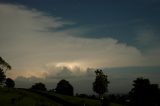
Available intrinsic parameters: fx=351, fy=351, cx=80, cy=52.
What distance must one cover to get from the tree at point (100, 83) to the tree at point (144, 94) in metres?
9.39

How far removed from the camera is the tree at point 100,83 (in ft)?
394

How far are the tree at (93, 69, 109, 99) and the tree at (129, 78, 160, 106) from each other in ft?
30.8

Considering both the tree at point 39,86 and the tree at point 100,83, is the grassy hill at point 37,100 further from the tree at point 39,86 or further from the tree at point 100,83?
the tree at point 39,86

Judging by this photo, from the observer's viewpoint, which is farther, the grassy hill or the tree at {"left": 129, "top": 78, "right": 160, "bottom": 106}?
the tree at {"left": 129, "top": 78, "right": 160, "bottom": 106}

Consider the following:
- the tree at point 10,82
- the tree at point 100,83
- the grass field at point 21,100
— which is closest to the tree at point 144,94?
the tree at point 100,83

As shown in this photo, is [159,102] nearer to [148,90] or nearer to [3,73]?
[148,90]

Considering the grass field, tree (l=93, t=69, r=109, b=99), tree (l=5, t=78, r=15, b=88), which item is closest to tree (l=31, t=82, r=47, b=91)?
tree (l=5, t=78, r=15, b=88)

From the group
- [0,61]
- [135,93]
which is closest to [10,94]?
[0,61]

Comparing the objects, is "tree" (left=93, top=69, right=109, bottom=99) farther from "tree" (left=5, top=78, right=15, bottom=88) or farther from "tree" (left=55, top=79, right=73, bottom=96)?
"tree" (left=5, top=78, right=15, bottom=88)

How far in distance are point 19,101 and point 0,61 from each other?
37.4m

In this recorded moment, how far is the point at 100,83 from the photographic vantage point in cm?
12006

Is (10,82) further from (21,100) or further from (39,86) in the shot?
(21,100)

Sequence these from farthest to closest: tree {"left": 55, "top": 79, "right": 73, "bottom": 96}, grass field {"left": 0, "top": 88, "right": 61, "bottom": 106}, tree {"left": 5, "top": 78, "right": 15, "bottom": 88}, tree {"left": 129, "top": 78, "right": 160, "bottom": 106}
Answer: tree {"left": 5, "top": 78, "right": 15, "bottom": 88}
tree {"left": 55, "top": 79, "right": 73, "bottom": 96}
tree {"left": 129, "top": 78, "right": 160, "bottom": 106}
grass field {"left": 0, "top": 88, "right": 61, "bottom": 106}

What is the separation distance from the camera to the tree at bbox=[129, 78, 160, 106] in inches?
4587
